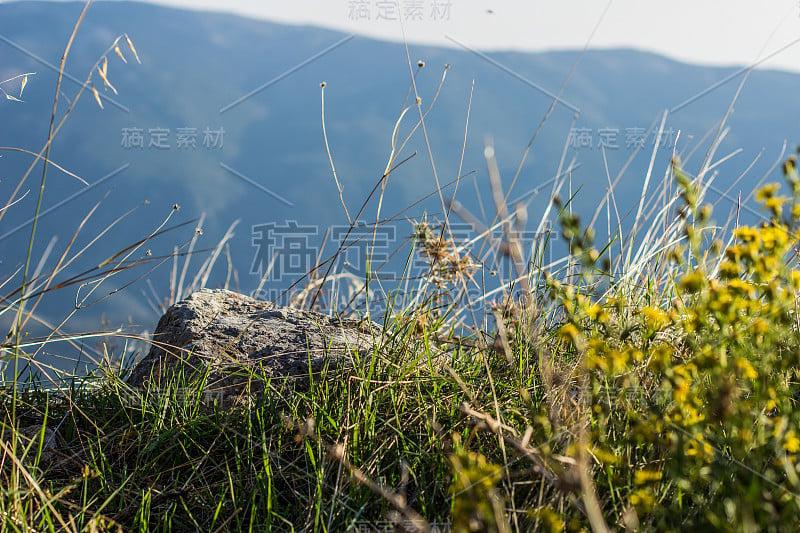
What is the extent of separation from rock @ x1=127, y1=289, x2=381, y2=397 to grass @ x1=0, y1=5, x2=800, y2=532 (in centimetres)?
8

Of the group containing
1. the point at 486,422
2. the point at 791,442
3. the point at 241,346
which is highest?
the point at 791,442

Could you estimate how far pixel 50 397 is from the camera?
82.4 inches

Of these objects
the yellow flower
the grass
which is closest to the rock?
the grass

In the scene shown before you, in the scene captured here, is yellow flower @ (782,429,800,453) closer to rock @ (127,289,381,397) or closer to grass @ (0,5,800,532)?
grass @ (0,5,800,532)

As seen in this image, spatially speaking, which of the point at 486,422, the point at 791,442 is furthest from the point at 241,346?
the point at 791,442

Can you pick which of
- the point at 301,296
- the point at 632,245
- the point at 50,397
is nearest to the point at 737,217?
the point at 632,245

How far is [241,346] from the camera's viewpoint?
206 cm

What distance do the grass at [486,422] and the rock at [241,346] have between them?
0.08 meters

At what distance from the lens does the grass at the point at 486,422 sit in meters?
1.14

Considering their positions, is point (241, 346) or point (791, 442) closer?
point (791, 442)

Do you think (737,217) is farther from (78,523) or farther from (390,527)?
(78,523)

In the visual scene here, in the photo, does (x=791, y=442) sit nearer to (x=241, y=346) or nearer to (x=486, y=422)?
(x=486, y=422)

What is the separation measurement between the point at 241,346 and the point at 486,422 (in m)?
0.99

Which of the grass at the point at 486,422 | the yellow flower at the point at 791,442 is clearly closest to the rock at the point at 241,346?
the grass at the point at 486,422
